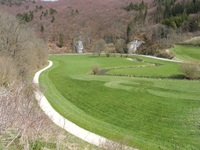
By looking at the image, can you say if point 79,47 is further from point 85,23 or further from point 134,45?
point 85,23

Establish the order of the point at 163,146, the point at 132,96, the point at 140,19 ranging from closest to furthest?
the point at 163,146, the point at 132,96, the point at 140,19

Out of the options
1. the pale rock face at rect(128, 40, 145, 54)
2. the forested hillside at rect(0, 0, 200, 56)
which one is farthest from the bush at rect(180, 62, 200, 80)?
the pale rock face at rect(128, 40, 145, 54)

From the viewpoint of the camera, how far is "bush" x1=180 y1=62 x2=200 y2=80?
30798 mm

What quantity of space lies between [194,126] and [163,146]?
9.68 feet

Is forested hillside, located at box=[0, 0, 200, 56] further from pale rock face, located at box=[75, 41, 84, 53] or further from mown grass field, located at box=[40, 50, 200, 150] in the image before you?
mown grass field, located at box=[40, 50, 200, 150]

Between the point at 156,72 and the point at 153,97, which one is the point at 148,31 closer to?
the point at 156,72

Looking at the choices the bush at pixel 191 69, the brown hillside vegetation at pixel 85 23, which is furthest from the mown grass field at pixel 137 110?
the brown hillside vegetation at pixel 85 23

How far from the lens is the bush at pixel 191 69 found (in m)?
30.8

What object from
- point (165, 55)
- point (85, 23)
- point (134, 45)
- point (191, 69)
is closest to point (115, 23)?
point (85, 23)

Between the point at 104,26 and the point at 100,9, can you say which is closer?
the point at 104,26

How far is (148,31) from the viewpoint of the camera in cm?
8575

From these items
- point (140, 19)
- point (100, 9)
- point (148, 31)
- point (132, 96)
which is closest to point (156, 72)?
point (132, 96)

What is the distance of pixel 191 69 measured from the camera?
31188mm

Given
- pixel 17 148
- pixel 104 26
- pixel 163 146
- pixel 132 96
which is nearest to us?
pixel 17 148
